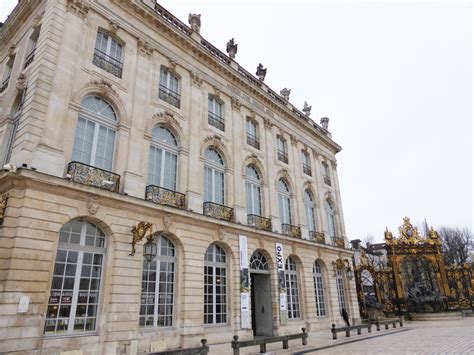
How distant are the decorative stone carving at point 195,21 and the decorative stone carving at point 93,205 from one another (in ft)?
32.1

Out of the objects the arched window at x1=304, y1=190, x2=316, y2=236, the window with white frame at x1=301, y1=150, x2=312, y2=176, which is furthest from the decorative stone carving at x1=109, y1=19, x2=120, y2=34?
the arched window at x1=304, y1=190, x2=316, y2=236

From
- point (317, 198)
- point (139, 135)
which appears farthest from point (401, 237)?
point (139, 135)

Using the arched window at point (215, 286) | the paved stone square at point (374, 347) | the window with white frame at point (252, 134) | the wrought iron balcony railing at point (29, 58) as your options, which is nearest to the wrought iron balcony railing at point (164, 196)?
the arched window at point (215, 286)

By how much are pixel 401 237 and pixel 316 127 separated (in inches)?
382

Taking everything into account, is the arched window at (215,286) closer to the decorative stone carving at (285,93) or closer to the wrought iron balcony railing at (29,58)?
the wrought iron balcony railing at (29,58)

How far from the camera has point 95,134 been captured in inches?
404

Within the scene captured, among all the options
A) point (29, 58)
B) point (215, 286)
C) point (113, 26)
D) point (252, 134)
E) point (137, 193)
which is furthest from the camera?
point (252, 134)

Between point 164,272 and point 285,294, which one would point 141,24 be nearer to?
point 164,272

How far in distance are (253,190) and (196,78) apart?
5752 mm

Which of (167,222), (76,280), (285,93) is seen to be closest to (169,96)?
(167,222)

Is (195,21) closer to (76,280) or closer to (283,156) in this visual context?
(283,156)

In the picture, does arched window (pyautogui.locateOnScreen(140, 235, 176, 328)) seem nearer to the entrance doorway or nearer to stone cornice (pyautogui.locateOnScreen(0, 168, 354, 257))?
stone cornice (pyautogui.locateOnScreen(0, 168, 354, 257))

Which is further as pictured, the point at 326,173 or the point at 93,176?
the point at 326,173

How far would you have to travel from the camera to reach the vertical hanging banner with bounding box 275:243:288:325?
14.3 m
